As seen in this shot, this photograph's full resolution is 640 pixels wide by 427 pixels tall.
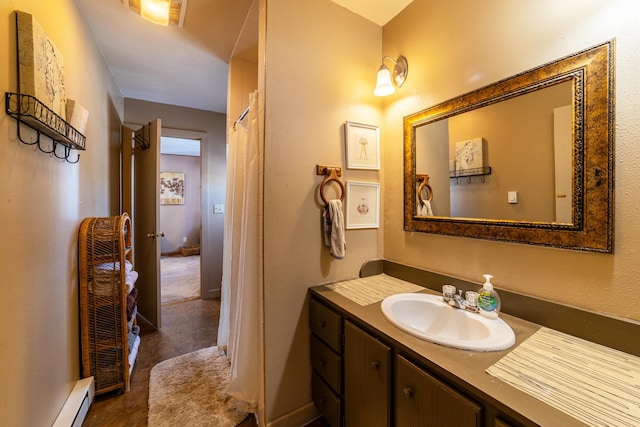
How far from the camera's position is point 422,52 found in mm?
1476

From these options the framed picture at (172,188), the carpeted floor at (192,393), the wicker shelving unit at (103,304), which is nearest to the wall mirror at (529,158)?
the carpeted floor at (192,393)

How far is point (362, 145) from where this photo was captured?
1635 millimetres

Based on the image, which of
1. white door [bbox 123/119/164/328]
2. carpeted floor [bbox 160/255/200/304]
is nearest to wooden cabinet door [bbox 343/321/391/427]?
white door [bbox 123/119/164/328]

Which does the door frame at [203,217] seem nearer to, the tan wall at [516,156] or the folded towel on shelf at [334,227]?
the folded towel on shelf at [334,227]

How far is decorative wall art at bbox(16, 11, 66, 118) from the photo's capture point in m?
0.99

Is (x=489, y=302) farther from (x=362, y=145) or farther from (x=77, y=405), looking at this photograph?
(x=77, y=405)

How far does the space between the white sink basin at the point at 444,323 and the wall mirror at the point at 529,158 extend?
38 cm

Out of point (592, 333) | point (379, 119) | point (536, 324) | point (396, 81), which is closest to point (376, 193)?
point (379, 119)

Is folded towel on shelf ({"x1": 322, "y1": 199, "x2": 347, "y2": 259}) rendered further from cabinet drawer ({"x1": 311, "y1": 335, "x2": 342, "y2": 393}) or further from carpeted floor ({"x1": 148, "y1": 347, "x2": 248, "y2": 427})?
carpeted floor ({"x1": 148, "y1": 347, "x2": 248, "y2": 427})

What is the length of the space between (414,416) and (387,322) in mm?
305

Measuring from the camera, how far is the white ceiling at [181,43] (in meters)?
1.64

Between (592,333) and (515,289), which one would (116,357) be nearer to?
(515,289)

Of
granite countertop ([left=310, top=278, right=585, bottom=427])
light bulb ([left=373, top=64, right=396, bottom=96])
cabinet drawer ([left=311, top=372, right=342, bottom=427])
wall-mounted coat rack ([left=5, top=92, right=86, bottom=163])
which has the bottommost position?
cabinet drawer ([left=311, top=372, right=342, bottom=427])

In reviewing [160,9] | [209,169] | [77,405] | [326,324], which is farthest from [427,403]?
[209,169]
